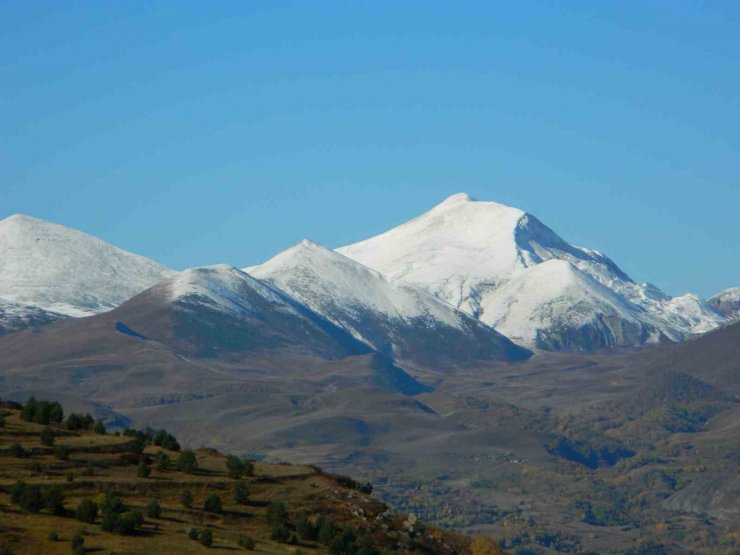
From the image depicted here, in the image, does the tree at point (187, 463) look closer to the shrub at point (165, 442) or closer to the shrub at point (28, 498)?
the shrub at point (165, 442)

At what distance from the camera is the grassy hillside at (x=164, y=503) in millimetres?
92375

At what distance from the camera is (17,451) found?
106 metres

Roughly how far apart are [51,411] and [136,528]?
31804mm

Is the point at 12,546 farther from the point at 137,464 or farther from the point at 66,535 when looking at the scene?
the point at 137,464

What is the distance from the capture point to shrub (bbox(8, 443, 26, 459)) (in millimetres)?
105812

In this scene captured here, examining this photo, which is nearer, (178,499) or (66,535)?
(66,535)

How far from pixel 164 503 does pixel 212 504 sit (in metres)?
2.63

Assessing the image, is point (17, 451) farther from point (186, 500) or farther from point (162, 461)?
point (186, 500)

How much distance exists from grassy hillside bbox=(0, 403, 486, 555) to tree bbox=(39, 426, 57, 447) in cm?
9

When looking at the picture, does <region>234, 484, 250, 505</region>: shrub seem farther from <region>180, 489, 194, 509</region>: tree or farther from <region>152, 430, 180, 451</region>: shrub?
<region>152, 430, 180, 451</region>: shrub

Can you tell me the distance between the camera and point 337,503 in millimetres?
112125

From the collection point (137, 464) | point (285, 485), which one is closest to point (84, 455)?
point (137, 464)

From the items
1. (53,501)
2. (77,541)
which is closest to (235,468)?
(53,501)

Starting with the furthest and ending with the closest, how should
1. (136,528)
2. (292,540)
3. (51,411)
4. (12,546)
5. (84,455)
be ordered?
(51,411) → (84,455) → (292,540) → (136,528) → (12,546)
